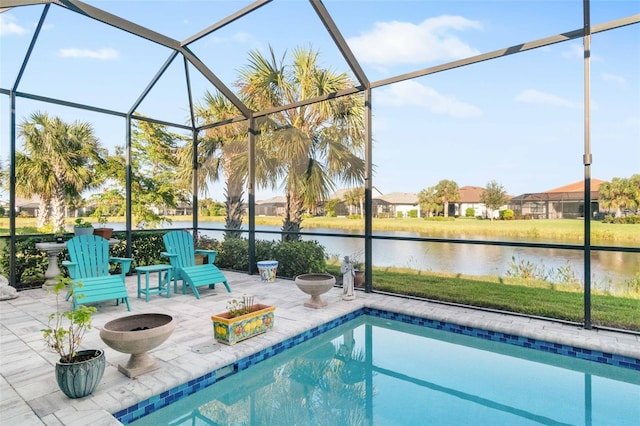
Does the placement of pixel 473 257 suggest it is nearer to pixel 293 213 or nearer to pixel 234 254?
pixel 293 213

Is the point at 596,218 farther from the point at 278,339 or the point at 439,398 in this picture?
the point at 278,339

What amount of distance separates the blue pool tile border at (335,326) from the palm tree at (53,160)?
25.0ft

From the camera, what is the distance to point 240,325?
3320mm

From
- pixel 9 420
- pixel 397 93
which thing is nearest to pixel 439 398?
pixel 9 420

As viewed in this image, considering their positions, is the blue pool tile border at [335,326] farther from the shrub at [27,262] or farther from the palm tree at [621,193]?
the shrub at [27,262]

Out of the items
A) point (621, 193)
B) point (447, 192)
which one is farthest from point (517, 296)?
point (447, 192)

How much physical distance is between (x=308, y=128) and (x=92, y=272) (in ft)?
14.7

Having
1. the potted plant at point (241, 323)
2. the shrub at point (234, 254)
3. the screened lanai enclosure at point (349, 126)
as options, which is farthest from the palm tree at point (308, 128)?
the potted plant at point (241, 323)

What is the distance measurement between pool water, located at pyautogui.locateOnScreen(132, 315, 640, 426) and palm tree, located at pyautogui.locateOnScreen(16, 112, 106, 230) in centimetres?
796

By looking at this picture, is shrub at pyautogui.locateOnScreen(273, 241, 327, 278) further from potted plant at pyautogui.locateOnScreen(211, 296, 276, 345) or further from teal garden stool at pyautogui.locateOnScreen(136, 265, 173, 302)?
potted plant at pyautogui.locateOnScreen(211, 296, 276, 345)

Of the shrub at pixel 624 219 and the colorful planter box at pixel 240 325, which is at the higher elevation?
the shrub at pixel 624 219

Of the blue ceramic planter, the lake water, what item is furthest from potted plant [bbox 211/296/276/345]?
the lake water

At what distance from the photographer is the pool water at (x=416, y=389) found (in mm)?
2473

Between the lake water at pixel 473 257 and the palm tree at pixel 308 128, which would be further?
the palm tree at pixel 308 128
